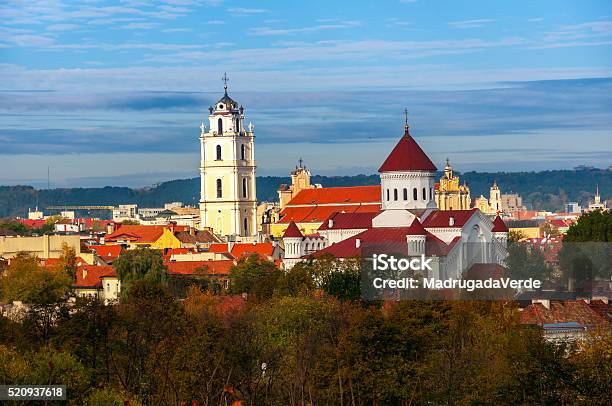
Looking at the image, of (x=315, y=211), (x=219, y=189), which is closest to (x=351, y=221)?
(x=315, y=211)

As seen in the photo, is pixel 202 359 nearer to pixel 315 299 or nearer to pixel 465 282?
pixel 315 299

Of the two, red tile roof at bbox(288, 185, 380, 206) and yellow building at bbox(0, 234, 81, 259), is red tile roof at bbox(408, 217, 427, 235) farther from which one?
red tile roof at bbox(288, 185, 380, 206)

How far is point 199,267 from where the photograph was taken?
107 metres

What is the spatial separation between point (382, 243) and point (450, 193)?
6448 centimetres

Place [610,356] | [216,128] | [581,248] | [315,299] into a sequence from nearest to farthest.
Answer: [610,356] < [315,299] < [581,248] < [216,128]

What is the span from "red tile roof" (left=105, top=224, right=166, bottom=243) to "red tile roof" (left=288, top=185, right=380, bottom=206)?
1206 centimetres

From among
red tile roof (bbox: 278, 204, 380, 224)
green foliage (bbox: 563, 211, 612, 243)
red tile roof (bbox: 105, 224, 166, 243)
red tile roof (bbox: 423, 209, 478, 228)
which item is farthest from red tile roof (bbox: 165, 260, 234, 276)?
red tile roof (bbox: 105, 224, 166, 243)

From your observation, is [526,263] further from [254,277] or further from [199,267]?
[199,267]

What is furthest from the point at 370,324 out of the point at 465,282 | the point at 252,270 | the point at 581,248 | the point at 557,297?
the point at 252,270

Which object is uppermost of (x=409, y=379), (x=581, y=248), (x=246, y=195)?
(x=246, y=195)

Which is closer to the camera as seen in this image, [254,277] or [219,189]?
[254,277]

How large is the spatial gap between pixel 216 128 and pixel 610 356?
4202 inches

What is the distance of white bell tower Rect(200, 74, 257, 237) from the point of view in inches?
5935

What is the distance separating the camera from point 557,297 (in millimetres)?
75812
